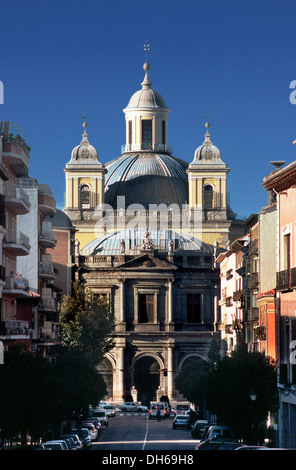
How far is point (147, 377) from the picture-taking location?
417 ft

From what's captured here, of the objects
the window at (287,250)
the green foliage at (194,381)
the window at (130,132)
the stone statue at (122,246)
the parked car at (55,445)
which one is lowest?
the parked car at (55,445)

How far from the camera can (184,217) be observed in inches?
5635

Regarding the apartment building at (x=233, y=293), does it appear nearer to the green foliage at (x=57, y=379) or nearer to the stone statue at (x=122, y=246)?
the green foliage at (x=57, y=379)

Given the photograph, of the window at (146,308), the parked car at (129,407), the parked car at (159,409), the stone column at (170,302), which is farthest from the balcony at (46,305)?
the window at (146,308)

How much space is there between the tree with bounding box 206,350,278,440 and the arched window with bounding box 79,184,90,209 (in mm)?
90452

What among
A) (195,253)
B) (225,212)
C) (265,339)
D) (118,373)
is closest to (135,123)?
(225,212)

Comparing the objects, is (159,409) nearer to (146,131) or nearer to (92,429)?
(92,429)

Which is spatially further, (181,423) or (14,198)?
(181,423)

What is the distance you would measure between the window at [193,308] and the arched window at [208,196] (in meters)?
18.2

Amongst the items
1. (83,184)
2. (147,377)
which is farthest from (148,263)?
(83,184)

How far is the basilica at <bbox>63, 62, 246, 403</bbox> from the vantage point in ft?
416

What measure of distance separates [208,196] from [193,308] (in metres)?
20.0

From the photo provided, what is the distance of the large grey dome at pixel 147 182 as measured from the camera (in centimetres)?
14750
